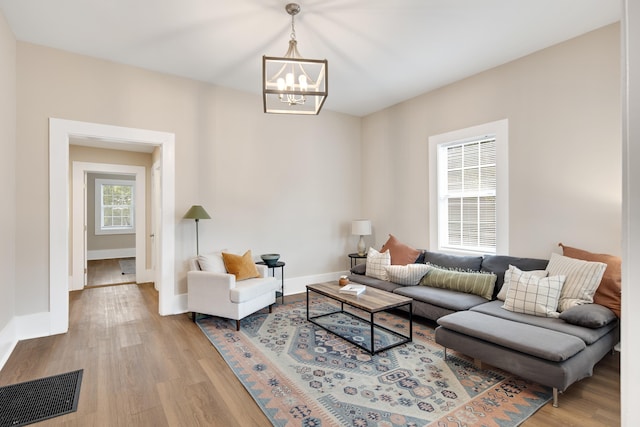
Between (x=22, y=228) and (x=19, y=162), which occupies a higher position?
(x=19, y=162)

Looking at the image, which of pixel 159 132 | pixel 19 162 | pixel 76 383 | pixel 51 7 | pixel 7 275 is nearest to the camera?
pixel 76 383

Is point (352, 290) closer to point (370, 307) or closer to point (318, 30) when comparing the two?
point (370, 307)

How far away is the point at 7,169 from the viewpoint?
302cm

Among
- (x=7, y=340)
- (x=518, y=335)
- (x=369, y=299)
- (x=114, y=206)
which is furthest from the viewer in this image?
(x=114, y=206)

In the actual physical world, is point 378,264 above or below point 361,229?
below

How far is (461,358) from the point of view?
9.40ft

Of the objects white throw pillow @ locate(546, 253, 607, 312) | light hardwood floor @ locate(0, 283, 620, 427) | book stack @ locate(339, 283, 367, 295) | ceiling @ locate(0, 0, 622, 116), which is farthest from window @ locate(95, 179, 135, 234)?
white throw pillow @ locate(546, 253, 607, 312)

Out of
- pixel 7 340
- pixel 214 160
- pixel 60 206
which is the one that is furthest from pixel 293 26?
pixel 7 340

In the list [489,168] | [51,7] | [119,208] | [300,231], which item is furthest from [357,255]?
[119,208]

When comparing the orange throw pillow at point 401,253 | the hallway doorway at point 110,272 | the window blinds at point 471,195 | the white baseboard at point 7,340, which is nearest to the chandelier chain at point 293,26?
the window blinds at point 471,195

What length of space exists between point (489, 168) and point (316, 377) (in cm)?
321

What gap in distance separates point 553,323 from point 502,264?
108 cm

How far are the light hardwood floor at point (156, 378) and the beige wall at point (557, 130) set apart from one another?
4.09 ft

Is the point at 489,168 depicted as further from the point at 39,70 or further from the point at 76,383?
the point at 39,70
